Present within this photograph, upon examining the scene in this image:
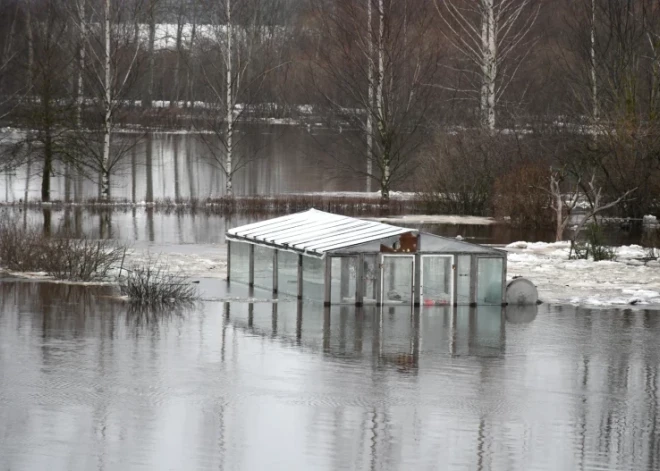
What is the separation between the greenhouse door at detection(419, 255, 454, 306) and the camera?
26984 mm

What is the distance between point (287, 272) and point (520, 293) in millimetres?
5495

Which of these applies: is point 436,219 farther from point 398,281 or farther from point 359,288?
point 359,288

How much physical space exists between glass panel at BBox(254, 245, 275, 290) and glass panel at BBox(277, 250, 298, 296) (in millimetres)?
489

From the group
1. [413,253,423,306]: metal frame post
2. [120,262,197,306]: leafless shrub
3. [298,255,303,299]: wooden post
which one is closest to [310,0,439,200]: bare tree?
[298,255,303,299]: wooden post

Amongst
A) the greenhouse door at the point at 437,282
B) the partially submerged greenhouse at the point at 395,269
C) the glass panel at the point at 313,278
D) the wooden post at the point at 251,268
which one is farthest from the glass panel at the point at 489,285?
the wooden post at the point at 251,268

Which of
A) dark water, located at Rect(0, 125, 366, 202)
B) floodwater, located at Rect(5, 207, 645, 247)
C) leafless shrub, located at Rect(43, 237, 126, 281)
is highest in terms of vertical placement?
dark water, located at Rect(0, 125, 366, 202)

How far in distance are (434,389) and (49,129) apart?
32.6m

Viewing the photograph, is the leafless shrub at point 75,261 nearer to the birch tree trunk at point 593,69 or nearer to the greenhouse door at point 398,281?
the greenhouse door at point 398,281

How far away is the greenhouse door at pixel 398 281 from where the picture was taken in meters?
26.8

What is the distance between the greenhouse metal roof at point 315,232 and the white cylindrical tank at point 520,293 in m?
2.71

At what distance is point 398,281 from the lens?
26969 millimetres

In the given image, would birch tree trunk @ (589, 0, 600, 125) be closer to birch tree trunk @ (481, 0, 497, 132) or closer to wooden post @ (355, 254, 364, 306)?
birch tree trunk @ (481, 0, 497, 132)

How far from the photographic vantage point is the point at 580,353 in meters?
22.5

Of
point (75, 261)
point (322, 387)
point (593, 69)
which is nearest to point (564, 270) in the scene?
point (75, 261)
